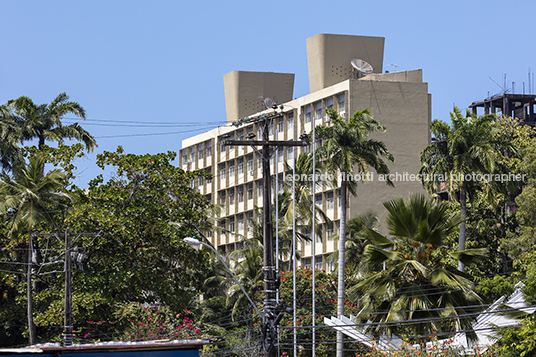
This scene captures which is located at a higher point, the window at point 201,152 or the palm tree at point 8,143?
the window at point 201,152

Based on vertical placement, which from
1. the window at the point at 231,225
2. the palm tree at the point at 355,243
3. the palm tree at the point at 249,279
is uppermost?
the window at the point at 231,225

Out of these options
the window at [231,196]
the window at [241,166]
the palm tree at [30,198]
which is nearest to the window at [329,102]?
the window at [241,166]

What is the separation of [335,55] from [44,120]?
1403 inches

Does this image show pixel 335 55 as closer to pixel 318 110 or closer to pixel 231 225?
pixel 318 110

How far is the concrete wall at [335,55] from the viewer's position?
81.9m

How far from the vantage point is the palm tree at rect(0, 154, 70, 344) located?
41.3 metres

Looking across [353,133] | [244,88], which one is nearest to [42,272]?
[353,133]

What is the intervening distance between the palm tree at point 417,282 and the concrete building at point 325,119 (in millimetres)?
42729

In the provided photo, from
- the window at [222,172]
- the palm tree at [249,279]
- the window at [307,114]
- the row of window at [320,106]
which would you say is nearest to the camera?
the palm tree at [249,279]

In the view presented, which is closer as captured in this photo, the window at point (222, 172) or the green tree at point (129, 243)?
the green tree at point (129, 243)

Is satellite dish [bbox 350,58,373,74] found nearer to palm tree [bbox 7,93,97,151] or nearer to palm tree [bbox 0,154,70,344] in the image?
palm tree [bbox 7,93,97,151]

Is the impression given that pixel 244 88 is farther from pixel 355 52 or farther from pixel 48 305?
pixel 48 305

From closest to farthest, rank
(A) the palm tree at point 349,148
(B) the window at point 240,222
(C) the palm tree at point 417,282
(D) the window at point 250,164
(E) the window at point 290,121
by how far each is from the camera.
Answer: (C) the palm tree at point 417,282 → (A) the palm tree at point 349,148 → (E) the window at point 290,121 → (D) the window at point 250,164 → (B) the window at point 240,222

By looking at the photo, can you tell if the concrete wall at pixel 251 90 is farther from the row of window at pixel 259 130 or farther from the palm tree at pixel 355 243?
the palm tree at pixel 355 243
